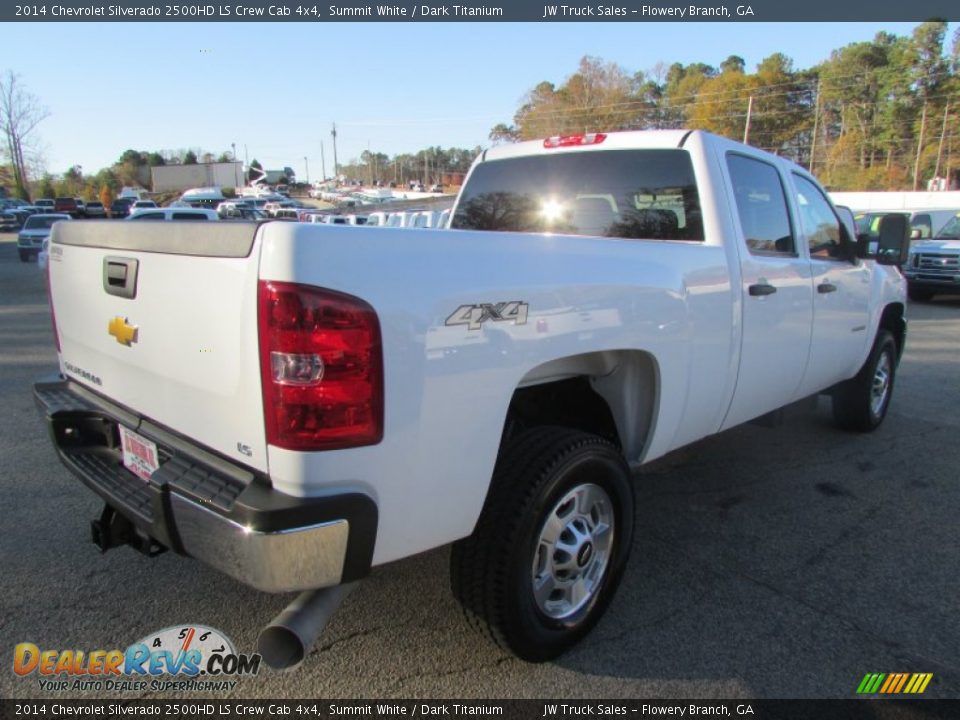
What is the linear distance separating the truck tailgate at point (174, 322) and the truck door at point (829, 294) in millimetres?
3299

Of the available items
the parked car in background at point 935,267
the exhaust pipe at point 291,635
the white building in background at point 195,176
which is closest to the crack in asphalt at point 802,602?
the exhaust pipe at point 291,635

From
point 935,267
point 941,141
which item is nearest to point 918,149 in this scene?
point 941,141

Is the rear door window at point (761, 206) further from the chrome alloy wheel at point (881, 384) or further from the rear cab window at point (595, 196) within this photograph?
the chrome alloy wheel at point (881, 384)

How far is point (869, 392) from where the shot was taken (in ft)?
16.3

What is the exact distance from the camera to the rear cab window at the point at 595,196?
3244mm

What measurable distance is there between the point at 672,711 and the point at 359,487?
1.41 m

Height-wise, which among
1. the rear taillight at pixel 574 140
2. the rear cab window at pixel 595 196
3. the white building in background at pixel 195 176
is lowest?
the rear cab window at pixel 595 196

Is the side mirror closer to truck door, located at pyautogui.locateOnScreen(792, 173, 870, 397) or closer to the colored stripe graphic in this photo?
truck door, located at pyautogui.locateOnScreen(792, 173, 870, 397)

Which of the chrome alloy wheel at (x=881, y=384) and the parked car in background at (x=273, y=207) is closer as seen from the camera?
the chrome alloy wheel at (x=881, y=384)

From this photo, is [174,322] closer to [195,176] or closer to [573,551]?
[573,551]

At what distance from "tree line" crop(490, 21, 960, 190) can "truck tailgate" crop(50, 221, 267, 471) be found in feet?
202

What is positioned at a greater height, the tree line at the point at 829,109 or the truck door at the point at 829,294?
the tree line at the point at 829,109

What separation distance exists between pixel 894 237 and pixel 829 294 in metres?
0.79

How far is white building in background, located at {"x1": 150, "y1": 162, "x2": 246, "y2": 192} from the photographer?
295 ft
